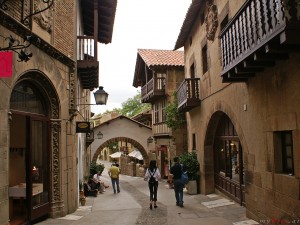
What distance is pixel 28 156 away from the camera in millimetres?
8281

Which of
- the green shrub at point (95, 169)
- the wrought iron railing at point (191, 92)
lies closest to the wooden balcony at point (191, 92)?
the wrought iron railing at point (191, 92)

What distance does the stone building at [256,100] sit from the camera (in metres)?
6.25

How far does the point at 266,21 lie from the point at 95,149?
84.7 ft

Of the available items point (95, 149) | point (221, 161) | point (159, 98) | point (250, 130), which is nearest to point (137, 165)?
point (95, 149)

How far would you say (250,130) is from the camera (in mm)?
8977

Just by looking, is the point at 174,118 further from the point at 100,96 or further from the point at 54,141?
the point at 54,141

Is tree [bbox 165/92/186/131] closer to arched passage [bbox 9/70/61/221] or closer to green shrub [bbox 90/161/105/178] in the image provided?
green shrub [bbox 90/161/105/178]

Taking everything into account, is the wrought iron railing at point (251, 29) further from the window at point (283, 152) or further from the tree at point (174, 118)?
the tree at point (174, 118)

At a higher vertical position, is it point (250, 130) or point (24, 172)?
point (250, 130)

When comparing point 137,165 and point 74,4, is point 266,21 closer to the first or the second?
point 74,4

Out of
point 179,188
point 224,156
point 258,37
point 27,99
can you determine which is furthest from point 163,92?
point 258,37

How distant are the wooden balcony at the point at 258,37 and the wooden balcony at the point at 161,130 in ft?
45.5

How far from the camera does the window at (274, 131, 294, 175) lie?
7.22 meters

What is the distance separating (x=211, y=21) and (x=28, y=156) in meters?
8.04
